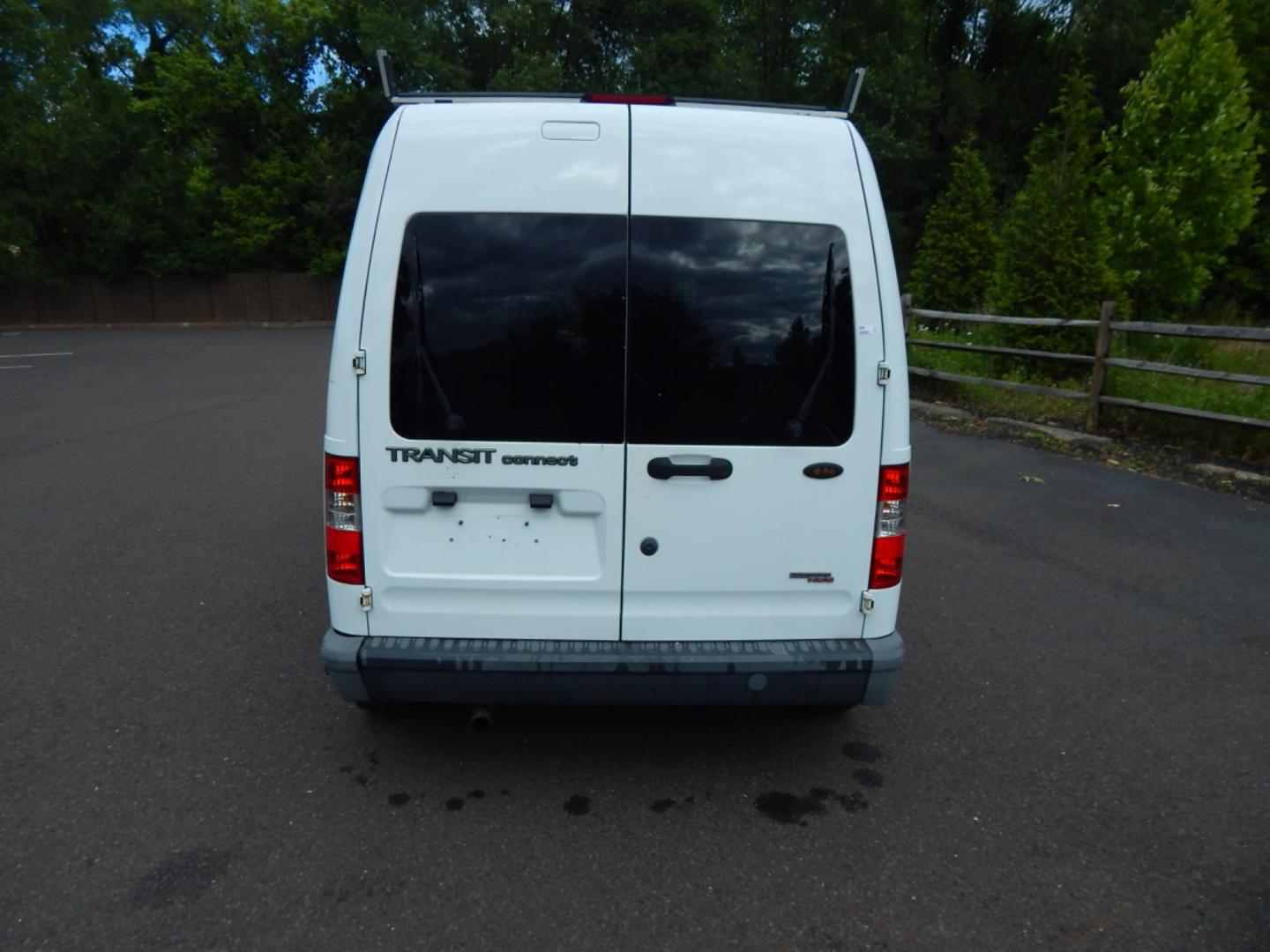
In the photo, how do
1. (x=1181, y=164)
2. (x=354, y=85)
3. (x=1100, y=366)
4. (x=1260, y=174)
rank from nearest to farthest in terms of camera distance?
(x=1100, y=366)
(x=1181, y=164)
(x=1260, y=174)
(x=354, y=85)

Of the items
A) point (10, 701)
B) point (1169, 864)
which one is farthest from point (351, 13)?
point (1169, 864)

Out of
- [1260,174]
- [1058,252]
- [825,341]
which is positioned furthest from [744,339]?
[1260,174]

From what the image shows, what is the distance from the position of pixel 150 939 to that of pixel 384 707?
1285 millimetres

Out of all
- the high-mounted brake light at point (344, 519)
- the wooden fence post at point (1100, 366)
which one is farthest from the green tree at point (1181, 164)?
the high-mounted brake light at point (344, 519)

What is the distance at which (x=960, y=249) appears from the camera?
1725cm

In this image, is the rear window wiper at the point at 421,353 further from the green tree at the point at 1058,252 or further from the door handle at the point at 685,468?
the green tree at the point at 1058,252

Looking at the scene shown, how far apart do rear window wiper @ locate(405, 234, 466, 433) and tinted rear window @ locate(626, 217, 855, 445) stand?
0.60m

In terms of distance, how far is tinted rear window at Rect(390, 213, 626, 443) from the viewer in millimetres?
3152

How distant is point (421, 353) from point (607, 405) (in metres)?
0.65

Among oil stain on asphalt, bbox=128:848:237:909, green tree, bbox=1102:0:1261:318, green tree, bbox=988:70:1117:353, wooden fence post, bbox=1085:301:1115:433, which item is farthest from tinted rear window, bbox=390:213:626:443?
green tree, bbox=1102:0:1261:318

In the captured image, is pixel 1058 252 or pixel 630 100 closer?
pixel 630 100

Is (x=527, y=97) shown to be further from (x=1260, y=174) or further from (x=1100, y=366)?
(x=1260, y=174)

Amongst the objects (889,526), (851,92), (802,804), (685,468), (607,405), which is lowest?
(802,804)

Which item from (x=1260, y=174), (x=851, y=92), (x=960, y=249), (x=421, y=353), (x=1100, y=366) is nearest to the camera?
(x=421, y=353)
